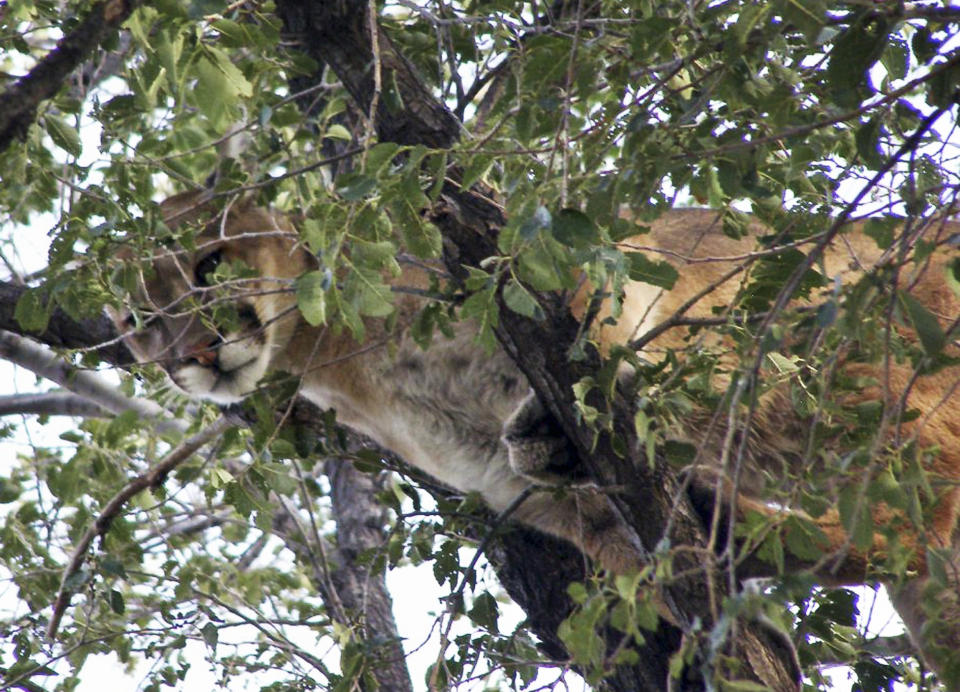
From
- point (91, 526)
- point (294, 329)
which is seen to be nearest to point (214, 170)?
point (294, 329)

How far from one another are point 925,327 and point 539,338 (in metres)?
1.19

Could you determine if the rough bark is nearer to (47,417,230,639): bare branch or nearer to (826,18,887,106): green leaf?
(826,18,887,106): green leaf

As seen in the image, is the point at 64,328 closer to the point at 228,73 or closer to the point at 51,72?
the point at 228,73

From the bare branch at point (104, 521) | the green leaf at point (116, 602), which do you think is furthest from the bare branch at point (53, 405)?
the green leaf at point (116, 602)

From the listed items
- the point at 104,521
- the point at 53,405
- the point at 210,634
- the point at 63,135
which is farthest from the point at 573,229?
the point at 53,405

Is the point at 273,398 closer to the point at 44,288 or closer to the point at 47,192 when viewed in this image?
the point at 44,288

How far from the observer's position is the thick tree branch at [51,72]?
192 cm

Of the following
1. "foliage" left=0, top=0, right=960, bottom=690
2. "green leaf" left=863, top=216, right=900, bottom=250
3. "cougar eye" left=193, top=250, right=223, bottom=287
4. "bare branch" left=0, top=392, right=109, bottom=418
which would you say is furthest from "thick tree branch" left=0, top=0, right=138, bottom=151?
"bare branch" left=0, top=392, right=109, bottom=418

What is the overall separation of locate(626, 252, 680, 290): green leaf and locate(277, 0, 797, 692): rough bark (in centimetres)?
52

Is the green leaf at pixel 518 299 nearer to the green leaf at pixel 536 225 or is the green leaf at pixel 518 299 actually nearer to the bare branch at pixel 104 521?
the green leaf at pixel 536 225

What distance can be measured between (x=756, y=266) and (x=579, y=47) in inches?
25.7

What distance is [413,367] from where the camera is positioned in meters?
3.95

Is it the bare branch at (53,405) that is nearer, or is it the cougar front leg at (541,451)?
the cougar front leg at (541,451)

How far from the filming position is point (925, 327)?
1.87m
